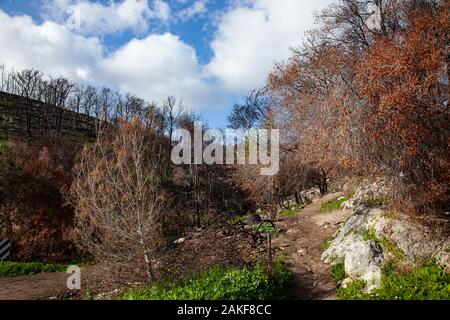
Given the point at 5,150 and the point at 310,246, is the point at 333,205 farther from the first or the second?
the point at 5,150

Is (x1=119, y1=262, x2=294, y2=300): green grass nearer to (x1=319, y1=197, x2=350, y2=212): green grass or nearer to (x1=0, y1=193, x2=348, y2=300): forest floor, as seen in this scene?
(x1=0, y1=193, x2=348, y2=300): forest floor

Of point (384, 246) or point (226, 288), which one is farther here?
point (384, 246)

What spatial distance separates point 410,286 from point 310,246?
5447 millimetres

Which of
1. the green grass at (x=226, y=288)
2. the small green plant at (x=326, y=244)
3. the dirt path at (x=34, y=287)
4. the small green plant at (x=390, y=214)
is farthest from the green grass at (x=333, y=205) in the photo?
the dirt path at (x=34, y=287)

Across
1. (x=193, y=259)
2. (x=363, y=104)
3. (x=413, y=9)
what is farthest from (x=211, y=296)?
(x=413, y=9)

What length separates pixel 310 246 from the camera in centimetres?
1332

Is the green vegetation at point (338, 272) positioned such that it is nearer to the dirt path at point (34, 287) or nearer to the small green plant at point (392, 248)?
the small green plant at point (392, 248)

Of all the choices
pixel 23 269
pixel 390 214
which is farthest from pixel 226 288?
pixel 23 269

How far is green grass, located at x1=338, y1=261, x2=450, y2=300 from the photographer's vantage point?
302 inches

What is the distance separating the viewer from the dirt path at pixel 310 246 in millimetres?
9695

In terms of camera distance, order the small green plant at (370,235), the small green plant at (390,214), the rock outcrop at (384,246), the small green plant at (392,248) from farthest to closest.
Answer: the small green plant at (390,214), the small green plant at (370,235), the small green plant at (392,248), the rock outcrop at (384,246)

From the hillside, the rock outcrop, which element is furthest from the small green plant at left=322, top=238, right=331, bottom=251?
the hillside

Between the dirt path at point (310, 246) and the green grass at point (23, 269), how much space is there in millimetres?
11871

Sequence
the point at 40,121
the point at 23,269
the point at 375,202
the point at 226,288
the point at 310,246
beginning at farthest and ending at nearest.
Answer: the point at 40,121, the point at 23,269, the point at 310,246, the point at 375,202, the point at 226,288
